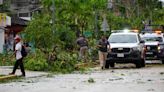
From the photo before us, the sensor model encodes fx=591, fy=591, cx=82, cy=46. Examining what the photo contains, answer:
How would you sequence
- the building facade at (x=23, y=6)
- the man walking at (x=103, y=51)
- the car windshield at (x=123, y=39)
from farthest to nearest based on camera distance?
the building facade at (x=23, y=6) → the car windshield at (x=123, y=39) → the man walking at (x=103, y=51)

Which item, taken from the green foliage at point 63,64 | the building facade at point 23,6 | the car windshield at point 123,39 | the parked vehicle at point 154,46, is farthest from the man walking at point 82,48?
the building facade at point 23,6

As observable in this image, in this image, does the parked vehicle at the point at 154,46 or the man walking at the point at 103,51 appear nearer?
the man walking at the point at 103,51

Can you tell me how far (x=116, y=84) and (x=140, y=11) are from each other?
72470 millimetres

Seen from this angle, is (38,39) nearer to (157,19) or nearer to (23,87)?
(23,87)

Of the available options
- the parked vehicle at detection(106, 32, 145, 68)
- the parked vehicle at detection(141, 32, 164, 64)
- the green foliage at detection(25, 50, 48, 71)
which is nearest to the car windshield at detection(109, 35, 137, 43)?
the parked vehicle at detection(106, 32, 145, 68)

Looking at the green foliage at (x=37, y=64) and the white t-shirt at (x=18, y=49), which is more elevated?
the white t-shirt at (x=18, y=49)

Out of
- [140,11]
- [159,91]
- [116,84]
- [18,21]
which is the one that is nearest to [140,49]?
[116,84]

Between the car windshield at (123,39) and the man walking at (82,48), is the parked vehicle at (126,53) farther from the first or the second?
the man walking at (82,48)

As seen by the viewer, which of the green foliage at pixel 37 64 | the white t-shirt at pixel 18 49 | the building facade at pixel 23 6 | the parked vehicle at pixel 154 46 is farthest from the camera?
the building facade at pixel 23 6

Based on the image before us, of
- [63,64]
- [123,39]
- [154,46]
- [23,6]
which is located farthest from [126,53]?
[23,6]

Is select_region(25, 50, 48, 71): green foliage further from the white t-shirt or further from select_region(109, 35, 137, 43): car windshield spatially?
select_region(109, 35, 137, 43): car windshield

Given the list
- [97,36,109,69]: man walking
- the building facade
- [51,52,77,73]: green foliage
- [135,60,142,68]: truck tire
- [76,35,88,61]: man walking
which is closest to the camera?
[51,52,77,73]: green foliage

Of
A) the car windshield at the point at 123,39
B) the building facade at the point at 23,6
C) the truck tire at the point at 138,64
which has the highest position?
the building facade at the point at 23,6

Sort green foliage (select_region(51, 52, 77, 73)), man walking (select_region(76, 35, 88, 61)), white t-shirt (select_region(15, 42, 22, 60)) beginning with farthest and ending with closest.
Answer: man walking (select_region(76, 35, 88, 61)), green foliage (select_region(51, 52, 77, 73)), white t-shirt (select_region(15, 42, 22, 60))
